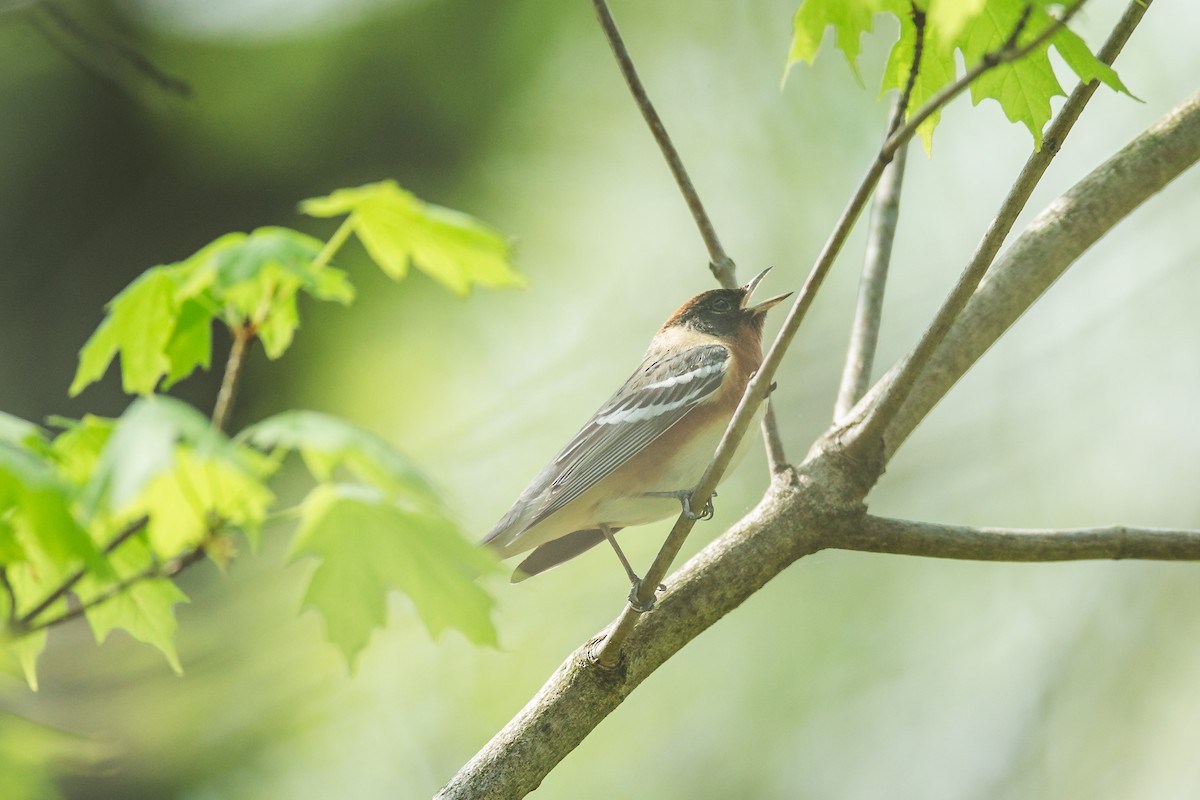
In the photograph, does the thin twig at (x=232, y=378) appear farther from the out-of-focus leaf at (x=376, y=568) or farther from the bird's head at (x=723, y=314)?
the bird's head at (x=723, y=314)

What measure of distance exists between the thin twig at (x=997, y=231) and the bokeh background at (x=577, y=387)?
250 cm

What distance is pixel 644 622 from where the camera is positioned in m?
2.35

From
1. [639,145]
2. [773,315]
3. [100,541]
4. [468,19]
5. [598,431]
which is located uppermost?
[639,145]

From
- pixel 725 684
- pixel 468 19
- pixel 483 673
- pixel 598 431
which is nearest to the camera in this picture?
pixel 598 431

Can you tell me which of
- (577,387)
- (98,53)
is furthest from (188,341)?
(577,387)

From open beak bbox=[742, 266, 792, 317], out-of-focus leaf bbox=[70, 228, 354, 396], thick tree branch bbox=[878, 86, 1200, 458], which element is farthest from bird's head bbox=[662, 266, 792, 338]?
out-of-focus leaf bbox=[70, 228, 354, 396]

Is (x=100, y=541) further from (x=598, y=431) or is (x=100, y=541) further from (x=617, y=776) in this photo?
(x=617, y=776)

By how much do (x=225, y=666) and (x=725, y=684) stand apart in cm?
349

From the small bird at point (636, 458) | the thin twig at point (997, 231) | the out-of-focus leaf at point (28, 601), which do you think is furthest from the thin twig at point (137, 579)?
the thin twig at point (997, 231)

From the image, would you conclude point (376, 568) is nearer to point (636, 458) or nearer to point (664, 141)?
point (664, 141)

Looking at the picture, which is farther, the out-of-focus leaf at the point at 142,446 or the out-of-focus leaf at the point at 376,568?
the out-of-focus leaf at the point at 376,568

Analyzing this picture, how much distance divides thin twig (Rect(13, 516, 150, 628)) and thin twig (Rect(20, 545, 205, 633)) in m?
0.02

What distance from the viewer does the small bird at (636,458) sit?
3223mm

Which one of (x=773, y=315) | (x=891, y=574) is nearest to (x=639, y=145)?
(x=773, y=315)
